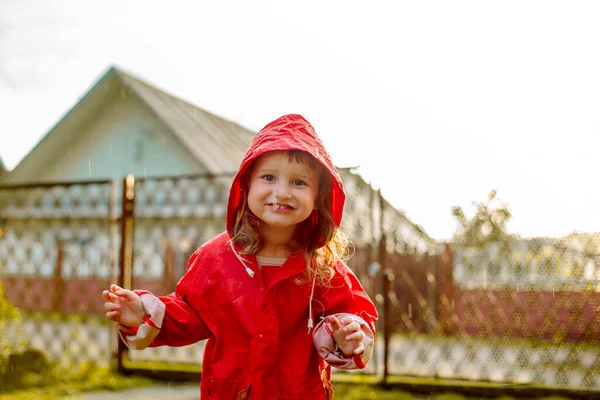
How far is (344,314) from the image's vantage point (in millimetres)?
1820

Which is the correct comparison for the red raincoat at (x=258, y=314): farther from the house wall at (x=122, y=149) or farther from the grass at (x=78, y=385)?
the house wall at (x=122, y=149)

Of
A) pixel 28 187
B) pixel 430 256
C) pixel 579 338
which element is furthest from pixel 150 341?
pixel 430 256

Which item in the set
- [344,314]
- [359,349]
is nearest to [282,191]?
[344,314]

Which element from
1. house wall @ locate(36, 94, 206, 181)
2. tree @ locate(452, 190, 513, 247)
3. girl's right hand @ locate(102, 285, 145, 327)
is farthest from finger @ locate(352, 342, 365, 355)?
house wall @ locate(36, 94, 206, 181)

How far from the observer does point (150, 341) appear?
1790mm

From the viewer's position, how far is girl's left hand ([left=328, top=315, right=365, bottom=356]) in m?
1.70

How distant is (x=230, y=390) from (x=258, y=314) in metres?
0.25

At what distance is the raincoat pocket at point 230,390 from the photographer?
1770 millimetres

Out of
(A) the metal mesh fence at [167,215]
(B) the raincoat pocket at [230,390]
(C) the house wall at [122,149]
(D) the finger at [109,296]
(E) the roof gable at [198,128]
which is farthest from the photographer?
(C) the house wall at [122,149]

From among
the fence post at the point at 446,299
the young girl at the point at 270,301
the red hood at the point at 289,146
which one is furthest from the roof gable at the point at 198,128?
the young girl at the point at 270,301

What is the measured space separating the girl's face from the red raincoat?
0.05 m

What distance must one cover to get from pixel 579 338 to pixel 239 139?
1248 cm

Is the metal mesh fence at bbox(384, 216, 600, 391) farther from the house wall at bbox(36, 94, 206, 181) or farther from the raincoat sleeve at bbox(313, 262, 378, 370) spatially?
the house wall at bbox(36, 94, 206, 181)

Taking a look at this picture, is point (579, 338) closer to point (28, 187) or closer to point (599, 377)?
point (599, 377)
